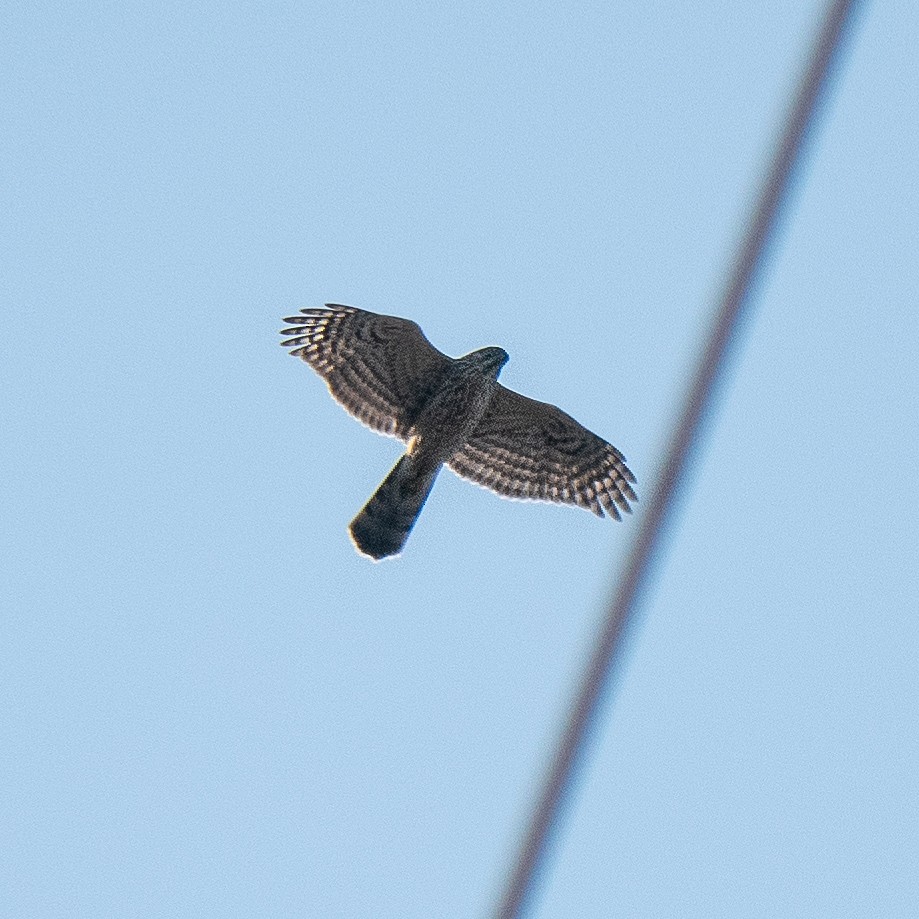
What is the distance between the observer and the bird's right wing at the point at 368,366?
10.1 m

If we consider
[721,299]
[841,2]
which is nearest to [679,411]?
[721,299]

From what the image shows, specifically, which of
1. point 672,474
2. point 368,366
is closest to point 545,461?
point 368,366

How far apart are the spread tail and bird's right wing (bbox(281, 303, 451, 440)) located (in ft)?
1.63

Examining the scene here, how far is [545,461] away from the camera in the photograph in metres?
10.8

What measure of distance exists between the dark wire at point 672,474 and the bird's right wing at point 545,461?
27.8 feet

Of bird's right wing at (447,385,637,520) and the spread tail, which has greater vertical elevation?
bird's right wing at (447,385,637,520)

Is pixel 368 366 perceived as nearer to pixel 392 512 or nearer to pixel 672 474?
pixel 392 512

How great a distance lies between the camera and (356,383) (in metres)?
10.3

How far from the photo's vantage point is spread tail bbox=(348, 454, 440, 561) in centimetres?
941

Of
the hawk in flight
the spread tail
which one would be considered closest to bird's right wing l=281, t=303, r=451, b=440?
the hawk in flight

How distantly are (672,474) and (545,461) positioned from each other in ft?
29.0

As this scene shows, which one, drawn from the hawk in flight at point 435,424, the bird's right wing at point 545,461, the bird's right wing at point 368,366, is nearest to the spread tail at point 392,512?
the hawk in flight at point 435,424

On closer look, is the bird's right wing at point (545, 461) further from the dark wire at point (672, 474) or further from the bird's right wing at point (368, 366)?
the dark wire at point (672, 474)

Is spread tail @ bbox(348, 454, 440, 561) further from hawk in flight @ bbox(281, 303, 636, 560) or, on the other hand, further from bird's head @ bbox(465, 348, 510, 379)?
bird's head @ bbox(465, 348, 510, 379)
